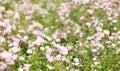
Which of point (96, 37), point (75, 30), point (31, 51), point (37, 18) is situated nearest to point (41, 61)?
point (31, 51)

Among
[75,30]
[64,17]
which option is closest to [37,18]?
[64,17]

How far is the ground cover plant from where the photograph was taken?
6.23 meters

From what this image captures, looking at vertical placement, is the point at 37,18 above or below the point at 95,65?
above

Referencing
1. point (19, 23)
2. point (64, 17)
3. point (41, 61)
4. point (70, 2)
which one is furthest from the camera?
point (70, 2)

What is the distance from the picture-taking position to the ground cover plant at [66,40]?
245 inches

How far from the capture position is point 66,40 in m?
7.61

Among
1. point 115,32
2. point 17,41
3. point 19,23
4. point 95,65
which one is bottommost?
point 95,65

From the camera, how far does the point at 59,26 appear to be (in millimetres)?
8953

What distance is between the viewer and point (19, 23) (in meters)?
8.70

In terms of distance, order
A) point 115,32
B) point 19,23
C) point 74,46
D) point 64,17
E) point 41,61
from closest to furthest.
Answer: point 41,61 → point 74,46 → point 115,32 → point 19,23 → point 64,17

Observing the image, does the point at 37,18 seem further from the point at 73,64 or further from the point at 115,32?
the point at 73,64

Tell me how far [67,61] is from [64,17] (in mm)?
2895

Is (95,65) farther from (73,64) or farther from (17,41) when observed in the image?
(17,41)

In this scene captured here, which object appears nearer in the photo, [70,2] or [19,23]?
[19,23]
